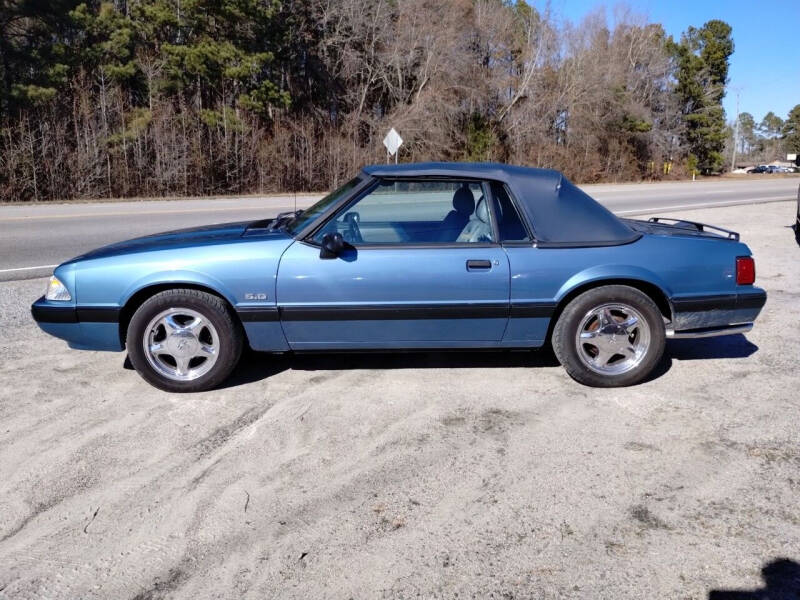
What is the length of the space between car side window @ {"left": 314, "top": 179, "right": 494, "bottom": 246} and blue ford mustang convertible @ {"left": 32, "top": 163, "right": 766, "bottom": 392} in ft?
0.05

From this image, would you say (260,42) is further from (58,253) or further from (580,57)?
(58,253)

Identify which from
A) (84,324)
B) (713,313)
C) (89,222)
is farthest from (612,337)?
(89,222)

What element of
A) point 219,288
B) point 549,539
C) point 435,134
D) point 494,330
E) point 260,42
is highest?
point 260,42

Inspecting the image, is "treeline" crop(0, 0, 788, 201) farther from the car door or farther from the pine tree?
the car door

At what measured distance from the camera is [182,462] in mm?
3521

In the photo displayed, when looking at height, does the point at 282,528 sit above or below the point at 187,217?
below

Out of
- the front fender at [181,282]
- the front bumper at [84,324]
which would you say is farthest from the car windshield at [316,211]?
the front bumper at [84,324]

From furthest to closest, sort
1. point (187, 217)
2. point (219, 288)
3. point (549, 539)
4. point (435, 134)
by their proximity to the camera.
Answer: point (435, 134) < point (187, 217) < point (219, 288) < point (549, 539)

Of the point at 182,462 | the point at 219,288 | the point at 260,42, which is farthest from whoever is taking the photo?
the point at 260,42

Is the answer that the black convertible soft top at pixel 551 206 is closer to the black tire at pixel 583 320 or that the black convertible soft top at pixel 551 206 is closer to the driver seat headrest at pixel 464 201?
the driver seat headrest at pixel 464 201

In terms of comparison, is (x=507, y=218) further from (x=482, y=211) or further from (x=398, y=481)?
(x=398, y=481)

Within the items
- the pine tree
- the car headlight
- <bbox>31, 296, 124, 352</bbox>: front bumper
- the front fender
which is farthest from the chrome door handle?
the pine tree

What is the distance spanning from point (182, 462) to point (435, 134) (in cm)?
3621

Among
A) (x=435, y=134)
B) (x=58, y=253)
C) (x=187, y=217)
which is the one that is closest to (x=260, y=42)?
(x=435, y=134)
